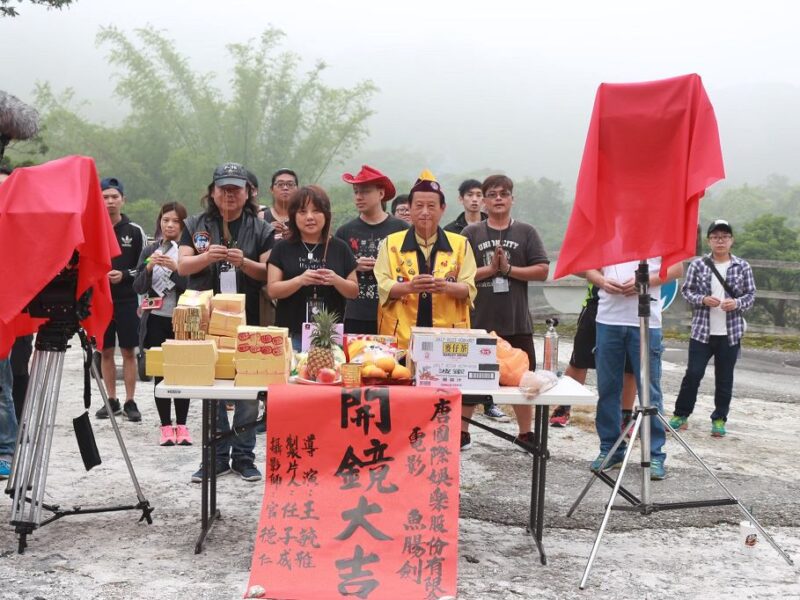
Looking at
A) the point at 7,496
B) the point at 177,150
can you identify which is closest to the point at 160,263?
the point at 7,496

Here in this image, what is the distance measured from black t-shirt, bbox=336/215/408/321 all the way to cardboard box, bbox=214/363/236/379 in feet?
5.20

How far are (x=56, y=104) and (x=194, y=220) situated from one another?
1758cm

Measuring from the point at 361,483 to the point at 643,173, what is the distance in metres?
1.84

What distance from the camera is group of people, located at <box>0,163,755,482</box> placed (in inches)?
166

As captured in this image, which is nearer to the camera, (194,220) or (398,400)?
(398,400)

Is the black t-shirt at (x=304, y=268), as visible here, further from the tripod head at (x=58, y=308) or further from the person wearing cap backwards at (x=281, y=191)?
the person wearing cap backwards at (x=281, y=191)

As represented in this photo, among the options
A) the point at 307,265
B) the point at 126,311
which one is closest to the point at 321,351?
the point at 307,265

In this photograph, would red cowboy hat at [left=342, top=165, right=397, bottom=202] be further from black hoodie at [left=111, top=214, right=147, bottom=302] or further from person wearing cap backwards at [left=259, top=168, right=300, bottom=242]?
black hoodie at [left=111, top=214, right=147, bottom=302]

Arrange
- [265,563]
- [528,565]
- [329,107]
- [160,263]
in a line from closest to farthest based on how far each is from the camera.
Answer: [265,563], [528,565], [160,263], [329,107]

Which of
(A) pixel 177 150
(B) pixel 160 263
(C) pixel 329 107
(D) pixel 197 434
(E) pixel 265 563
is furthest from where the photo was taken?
(C) pixel 329 107

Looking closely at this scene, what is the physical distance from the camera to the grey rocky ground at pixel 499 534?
3082 millimetres

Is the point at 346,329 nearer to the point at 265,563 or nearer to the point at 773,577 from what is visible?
the point at 265,563

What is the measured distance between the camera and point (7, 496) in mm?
4004

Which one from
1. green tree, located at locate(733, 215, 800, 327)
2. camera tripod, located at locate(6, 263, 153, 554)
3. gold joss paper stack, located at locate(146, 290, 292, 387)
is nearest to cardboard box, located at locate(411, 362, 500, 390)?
gold joss paper stack, located at locate(146, 290, 292, 387)
